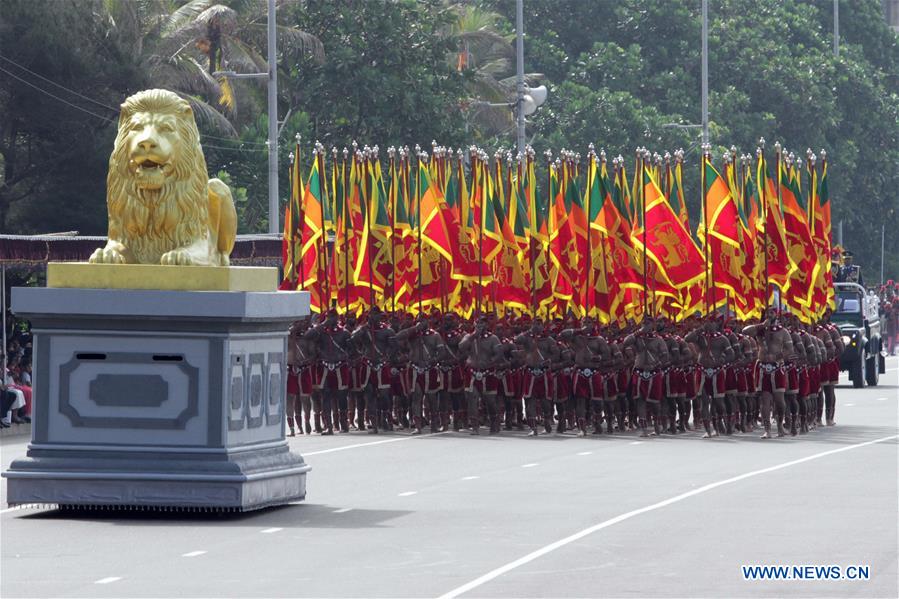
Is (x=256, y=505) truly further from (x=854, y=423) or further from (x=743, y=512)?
(x=854, y=423)

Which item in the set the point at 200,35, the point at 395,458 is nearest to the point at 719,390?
the point at 395,458

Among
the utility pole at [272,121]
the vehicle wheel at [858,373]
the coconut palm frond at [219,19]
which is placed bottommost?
the vehicle wheel at [858,373]

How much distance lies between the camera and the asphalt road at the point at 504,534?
13.2m

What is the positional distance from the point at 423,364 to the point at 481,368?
78 centimetres

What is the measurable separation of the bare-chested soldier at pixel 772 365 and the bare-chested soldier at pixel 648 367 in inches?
49.6

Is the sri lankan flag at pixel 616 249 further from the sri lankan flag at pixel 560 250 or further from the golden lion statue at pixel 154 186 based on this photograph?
the golden lion statue at pixel 154 186

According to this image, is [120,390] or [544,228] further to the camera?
[544,228]

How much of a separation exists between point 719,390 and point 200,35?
792 inches

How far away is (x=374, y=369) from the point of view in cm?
2803

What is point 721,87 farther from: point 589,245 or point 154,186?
point 154,186

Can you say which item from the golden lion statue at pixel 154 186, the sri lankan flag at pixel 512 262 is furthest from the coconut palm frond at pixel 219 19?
the golden lion statue at pixel 154 186

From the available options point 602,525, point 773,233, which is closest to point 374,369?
point 773,233

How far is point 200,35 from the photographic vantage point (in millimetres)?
44500

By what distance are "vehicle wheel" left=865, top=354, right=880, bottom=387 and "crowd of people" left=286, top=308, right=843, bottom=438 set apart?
13.4 metres
